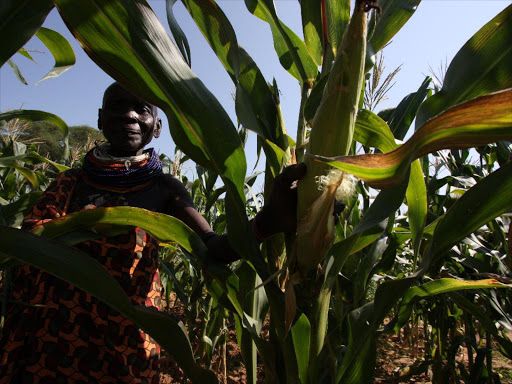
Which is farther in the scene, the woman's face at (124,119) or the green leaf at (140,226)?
the woman's face at (124,119)

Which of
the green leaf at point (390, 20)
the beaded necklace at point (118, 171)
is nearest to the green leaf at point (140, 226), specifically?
the beaded necklace at point (118, 171)

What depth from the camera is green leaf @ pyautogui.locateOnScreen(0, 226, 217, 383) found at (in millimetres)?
485

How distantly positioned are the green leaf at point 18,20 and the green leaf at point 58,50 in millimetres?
326

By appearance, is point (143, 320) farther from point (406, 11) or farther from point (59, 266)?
point (406, 11)

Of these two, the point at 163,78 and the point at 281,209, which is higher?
A: the point at 163,78

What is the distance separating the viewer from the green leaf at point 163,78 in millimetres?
523

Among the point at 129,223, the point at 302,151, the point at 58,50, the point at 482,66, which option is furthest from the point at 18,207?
the point at 482,66

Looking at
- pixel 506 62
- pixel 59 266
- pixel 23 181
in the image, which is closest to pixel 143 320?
pixel 59 266

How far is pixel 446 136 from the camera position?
0.39 metres

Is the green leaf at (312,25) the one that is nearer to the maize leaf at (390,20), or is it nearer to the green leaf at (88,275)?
the maize leaf at (390,20)

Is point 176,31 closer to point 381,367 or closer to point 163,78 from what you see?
point 163,78

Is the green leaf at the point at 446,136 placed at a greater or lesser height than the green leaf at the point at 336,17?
lesser

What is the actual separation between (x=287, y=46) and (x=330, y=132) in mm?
405

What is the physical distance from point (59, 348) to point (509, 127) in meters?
1.00
